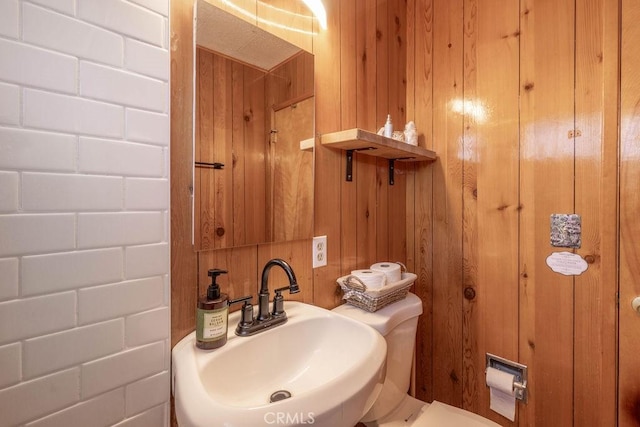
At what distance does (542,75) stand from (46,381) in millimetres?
1798

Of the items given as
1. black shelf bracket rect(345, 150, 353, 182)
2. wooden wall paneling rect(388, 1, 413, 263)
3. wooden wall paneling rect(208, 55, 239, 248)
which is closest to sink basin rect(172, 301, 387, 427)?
wooden wall paneling rect(208, 55, 239, 248)

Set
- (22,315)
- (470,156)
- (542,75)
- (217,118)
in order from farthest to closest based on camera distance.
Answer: (470,156) < (542,75) < (217,118) < (22,315)

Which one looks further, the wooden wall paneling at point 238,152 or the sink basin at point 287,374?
the wooden wall paneling at point 238,152

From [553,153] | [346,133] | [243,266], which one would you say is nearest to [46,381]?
[243,266]

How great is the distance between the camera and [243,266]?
0.88 m

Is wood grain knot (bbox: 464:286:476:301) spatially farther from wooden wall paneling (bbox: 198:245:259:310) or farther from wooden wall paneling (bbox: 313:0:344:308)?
wooden wall paneling (bbox: 198:245:259:310)

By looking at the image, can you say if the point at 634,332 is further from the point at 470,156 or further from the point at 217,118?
the point at 217,118

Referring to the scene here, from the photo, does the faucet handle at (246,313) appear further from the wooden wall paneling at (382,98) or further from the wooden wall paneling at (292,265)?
the wooden wall paneling at (382,98)

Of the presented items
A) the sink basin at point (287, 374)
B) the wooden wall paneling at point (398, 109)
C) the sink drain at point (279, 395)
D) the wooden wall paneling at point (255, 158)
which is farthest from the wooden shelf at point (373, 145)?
the sink drain at point (279, 395)

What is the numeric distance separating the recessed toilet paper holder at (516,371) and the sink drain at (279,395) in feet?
3.30

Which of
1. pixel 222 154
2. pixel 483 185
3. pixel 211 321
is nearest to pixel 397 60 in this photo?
pixel 483 185

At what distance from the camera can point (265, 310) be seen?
2.75ft

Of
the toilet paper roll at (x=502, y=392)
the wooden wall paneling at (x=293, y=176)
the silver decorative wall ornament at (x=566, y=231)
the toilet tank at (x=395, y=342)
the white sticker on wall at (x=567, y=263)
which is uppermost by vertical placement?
the wooden wall paneling at (x=293, y=176)

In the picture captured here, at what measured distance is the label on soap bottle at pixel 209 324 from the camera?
689 millimetres
